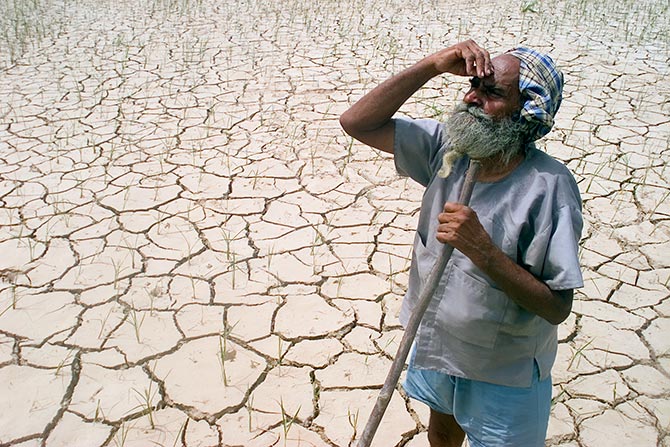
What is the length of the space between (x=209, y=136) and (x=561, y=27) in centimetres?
491

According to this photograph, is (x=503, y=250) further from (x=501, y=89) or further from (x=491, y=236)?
(x=501, y=89)

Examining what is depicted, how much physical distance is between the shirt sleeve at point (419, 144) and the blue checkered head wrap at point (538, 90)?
0.88ft

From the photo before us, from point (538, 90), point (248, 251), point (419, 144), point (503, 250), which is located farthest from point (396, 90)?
point (248, 251)

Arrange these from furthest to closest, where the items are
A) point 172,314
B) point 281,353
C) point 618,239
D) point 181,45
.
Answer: point 181,45
point 618,239
point 172,314
point 281,353

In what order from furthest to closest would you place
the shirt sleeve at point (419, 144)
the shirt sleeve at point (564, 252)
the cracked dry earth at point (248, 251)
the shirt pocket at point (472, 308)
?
the cracked dry earth at point (248, 251) → the shirt sleeve at point (419, 144) → the shirt pocket at point (472, 308) → the shirt sleeve at point (564, 252)

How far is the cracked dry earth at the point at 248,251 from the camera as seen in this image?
2.35 m

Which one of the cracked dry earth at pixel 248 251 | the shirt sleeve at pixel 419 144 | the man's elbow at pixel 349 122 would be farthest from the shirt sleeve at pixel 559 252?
the cracked dry earth at pixel 248 251

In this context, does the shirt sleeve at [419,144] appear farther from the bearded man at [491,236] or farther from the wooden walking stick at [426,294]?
the wooden walking stick at [426,294]

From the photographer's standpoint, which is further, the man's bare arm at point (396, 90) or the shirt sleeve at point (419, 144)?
the shirt sleeve at point (419, 144)

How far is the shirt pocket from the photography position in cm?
145

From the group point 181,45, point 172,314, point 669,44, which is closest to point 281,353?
point 172,314

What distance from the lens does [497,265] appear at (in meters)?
1.35

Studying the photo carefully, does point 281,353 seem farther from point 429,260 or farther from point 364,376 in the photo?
point 429,260

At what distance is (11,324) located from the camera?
8.97 ft
